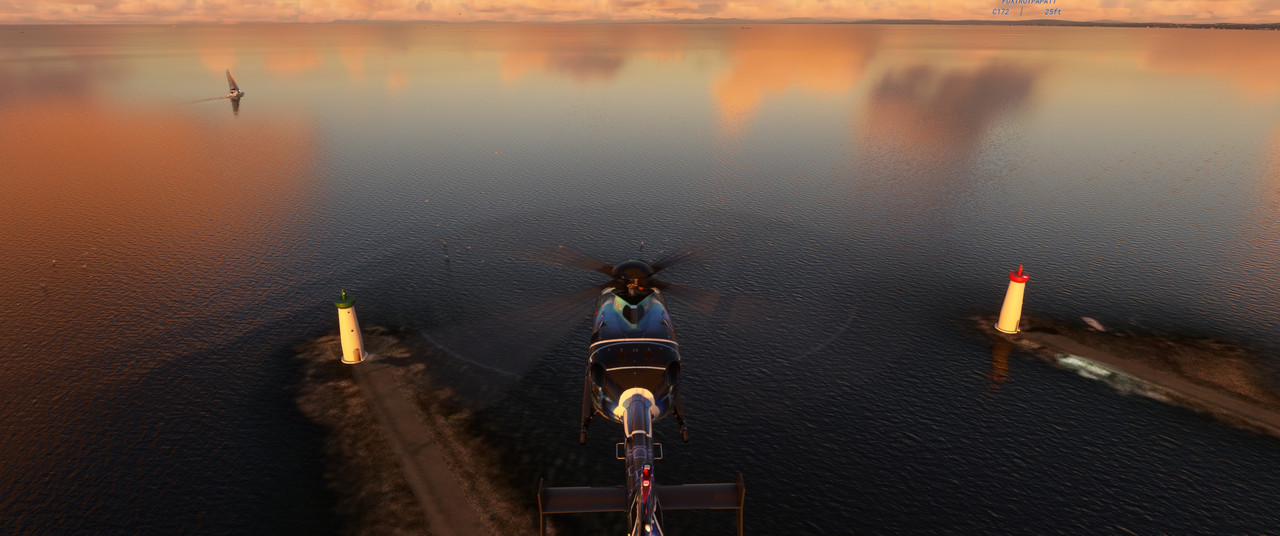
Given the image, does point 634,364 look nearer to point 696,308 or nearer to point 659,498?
point 659,498

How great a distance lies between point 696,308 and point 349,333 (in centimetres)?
3623

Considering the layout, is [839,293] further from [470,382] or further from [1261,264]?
[1261,264]

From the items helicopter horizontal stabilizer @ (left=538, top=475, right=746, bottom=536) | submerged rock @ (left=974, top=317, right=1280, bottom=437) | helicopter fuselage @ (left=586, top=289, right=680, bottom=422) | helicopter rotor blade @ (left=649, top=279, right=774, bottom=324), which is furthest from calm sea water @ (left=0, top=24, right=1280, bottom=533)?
helicopter fuselage @ (left=586, top=289, right=680, bottom=422)

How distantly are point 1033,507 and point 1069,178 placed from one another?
105 m

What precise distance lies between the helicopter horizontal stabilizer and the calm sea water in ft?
27.3

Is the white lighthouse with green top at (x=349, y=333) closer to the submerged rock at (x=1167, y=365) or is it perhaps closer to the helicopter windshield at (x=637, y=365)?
the helicopter windshield at (x=637, y=365)

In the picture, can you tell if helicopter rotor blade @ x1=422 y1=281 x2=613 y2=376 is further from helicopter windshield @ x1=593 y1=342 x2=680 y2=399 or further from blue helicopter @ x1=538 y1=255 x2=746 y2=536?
helicopter windshield @ x1=593 y1=342 x2=680 y2=399

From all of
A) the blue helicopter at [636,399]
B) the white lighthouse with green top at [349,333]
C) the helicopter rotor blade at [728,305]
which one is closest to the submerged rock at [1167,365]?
the helicopter rotor blade at [728,305]

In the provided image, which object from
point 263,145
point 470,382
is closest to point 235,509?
point 470,382

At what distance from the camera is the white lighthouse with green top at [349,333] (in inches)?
2103

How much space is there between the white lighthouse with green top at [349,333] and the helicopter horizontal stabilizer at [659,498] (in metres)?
31.0

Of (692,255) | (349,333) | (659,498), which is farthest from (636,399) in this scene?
(692,255)

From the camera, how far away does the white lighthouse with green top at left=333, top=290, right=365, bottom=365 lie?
175 feet

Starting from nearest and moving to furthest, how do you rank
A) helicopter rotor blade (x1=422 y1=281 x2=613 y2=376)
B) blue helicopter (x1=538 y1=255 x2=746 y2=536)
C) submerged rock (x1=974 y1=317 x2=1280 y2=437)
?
blue helicopter (x1=538 y1=255 x2=746 y2=536), submerged rock (x1=974 y1=317 x2=1280 y2=437), helicopter rotor blade (x1=422 y1=281 x2=613 y2=376)
